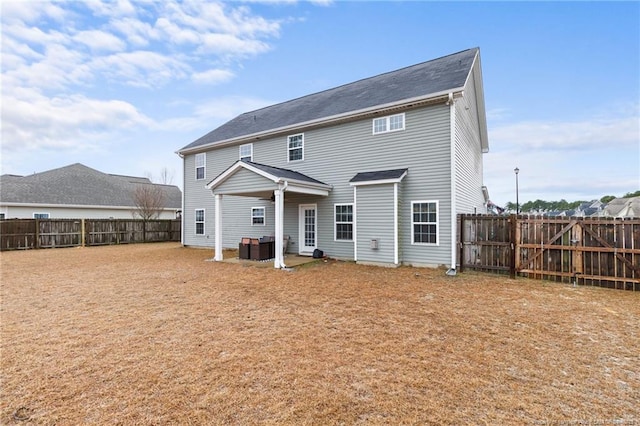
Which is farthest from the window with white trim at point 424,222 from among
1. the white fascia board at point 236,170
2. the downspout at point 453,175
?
the white fascia board at point 236,170

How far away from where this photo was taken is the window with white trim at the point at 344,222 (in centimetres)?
1132

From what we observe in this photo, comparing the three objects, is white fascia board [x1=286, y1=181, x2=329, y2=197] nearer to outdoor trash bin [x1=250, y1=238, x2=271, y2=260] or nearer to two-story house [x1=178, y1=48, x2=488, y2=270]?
two-story house [x1=178, y1=48, x2=488, y2=270]

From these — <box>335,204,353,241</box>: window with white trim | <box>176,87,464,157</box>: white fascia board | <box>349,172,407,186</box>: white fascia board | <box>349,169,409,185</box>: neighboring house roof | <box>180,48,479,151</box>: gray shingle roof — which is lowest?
<box>335,204,353,241</box>: window with white trim

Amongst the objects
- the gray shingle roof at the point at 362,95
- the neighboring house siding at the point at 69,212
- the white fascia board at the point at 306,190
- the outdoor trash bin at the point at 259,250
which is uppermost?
the gray shingle roof at the point at 362,95

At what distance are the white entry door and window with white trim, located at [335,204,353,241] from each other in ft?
3.56

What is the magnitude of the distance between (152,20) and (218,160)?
21.8 ft

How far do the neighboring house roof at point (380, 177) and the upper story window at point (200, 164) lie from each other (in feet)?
31.0

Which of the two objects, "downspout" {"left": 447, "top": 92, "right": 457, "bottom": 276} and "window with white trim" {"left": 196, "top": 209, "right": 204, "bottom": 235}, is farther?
"window with white trim" {"left": 196, "top": 209, "right": 204, "bottom": 235}

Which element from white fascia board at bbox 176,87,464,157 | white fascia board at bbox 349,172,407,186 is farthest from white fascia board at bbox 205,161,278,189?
white fascia board at bbox 176,87,464,157

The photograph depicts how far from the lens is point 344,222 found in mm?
11445

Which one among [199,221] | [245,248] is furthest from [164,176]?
[245,248]

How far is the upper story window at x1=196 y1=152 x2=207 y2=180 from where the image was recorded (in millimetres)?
16184

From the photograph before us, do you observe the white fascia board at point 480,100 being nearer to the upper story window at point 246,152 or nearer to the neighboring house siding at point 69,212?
the upper story window at point 246,152

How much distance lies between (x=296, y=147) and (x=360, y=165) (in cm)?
331
